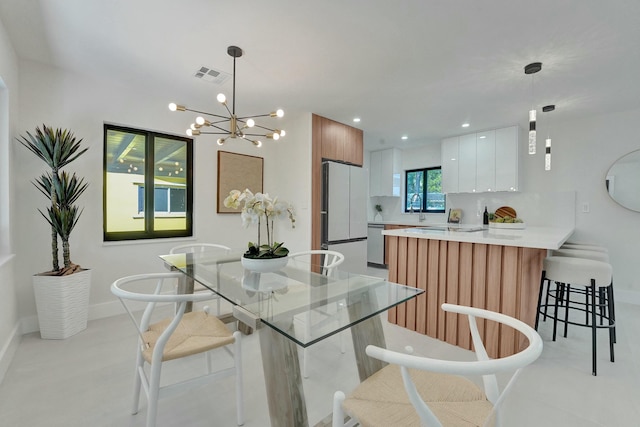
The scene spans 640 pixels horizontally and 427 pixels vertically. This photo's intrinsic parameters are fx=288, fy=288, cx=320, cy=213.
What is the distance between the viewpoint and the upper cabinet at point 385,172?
565cm

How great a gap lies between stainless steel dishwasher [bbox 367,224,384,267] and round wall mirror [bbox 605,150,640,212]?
3.24 meters

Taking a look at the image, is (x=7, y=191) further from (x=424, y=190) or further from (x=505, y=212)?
(x=505, y=212)

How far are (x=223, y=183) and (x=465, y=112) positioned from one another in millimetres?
3312

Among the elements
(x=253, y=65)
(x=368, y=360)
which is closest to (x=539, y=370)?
(x=368, y=360)

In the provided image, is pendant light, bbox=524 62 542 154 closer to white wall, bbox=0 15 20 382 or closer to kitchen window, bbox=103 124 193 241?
kitchen window, bbox=103 124 193 241

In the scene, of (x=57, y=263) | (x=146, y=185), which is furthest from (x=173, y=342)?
(x=146, y=185)

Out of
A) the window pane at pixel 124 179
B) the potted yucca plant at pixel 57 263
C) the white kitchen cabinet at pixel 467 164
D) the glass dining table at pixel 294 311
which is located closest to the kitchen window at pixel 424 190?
the white kitchen cabinet at pixel 467 164

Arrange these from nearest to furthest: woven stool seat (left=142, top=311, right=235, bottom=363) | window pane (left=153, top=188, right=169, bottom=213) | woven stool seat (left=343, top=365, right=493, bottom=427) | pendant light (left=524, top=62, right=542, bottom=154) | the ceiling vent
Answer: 1. woven stool seat (left=343, top=365, right=493, bottom=427)
2. woven stool seat (left=142, top=311, right=235, bottom=363)
3. pendant light (left=524, top=62, right=542, bottom=154)
4. the ceiling vent
5. window pane (left=153, top=188, right=169, bottom=213)

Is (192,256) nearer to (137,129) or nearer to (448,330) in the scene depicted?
(137,129)

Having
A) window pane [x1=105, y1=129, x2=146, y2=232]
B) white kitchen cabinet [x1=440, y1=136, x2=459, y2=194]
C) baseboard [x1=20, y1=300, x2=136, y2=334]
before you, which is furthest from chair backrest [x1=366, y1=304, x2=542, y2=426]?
white kitchen cabinet [x1=440, y1=136, x2=459, y2=194]

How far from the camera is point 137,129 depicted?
3.29 metres

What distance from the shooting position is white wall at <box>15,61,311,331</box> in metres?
2.62

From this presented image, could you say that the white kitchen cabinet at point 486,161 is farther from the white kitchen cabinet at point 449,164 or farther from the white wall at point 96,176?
the white wall at point 96,176

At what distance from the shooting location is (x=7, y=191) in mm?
2314
